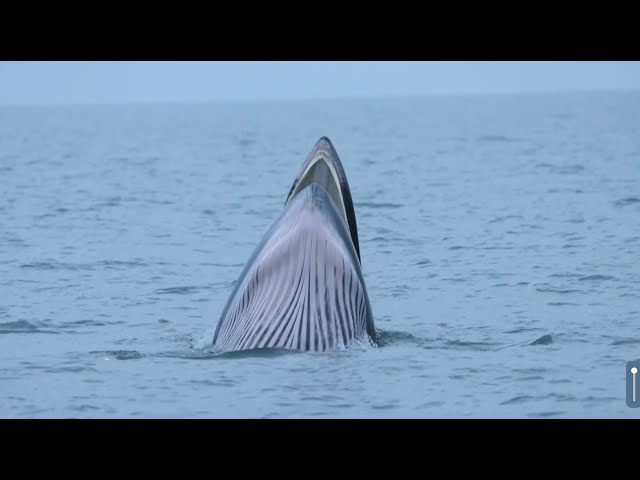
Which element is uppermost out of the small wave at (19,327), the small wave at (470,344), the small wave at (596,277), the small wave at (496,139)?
the small wave at (496,139)

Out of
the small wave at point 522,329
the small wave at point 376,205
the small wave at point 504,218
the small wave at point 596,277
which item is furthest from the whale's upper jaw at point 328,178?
the small wave at point 376,205

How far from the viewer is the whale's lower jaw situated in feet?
38.0

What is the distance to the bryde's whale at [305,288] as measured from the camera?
1158cm

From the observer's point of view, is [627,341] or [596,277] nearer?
[627,341]

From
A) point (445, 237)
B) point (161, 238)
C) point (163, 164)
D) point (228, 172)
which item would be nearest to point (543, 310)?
point (445, 237)

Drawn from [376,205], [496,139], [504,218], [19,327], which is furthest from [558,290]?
[496,139]

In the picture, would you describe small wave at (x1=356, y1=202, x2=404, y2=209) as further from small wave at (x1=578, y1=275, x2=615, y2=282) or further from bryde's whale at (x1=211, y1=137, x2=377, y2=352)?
bryde's whale at (x1=211, y1=137, x2=377, y2=352)

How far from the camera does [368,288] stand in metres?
18.2

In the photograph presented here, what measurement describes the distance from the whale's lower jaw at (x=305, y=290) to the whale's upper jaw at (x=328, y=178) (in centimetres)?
48

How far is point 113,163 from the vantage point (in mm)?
46969

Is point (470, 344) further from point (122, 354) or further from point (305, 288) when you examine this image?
point (122, 354)

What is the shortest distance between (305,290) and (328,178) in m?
1.39

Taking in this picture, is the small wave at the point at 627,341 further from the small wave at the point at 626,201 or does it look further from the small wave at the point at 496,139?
the small wave at the point at 496,139

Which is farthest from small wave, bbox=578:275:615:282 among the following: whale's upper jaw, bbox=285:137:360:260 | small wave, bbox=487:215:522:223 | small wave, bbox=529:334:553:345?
small wave, bbox=487:215:522:223
